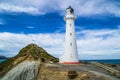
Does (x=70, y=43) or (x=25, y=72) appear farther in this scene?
(x=70, y=43)

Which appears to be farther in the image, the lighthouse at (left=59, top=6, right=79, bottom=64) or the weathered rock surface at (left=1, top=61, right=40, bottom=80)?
the lighthouse at (left=59, top=6, right=79, bottom=64)

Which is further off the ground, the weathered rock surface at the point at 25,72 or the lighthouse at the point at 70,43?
the lighthouse at the point at 70,43

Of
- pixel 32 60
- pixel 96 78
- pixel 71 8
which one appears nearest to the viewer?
pixel 96 78

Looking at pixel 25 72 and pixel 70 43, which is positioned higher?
pixel 70 43

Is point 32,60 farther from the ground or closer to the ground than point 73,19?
closer to the ground

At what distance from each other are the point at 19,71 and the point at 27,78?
1.60m

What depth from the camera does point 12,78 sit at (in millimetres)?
25484

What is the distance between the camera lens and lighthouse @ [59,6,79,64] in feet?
106

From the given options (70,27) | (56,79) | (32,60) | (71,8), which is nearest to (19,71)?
(32,60)

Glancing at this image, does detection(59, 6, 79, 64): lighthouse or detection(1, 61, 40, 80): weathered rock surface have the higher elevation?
detection(59, 6, 79, 64): lighthouse

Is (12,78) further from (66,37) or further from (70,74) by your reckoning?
(66,37)

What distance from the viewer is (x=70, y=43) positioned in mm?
32656

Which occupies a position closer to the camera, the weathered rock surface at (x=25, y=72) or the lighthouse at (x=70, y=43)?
the weathered rock surface at (x=25, y=72)

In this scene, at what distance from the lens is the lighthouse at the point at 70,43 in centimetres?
3244
